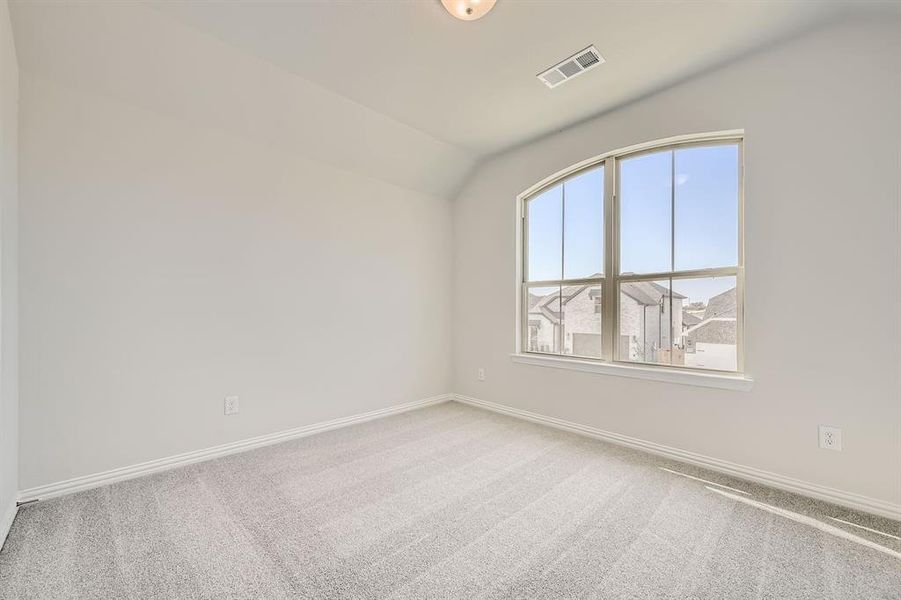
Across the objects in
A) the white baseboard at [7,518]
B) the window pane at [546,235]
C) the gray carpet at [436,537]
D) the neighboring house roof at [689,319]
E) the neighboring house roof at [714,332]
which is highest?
the window pane at [546,235]

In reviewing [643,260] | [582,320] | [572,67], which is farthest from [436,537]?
[572,67]

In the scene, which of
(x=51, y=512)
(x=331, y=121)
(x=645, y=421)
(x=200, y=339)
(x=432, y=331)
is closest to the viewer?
(x=51, y=512)

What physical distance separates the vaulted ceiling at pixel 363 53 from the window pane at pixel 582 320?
147cm

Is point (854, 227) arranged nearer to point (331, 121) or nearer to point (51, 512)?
point (331, 121)

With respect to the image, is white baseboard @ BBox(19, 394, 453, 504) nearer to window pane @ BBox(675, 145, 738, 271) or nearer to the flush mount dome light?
window pane @ BBox(675, 145, 738, 271)

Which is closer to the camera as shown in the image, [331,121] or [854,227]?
[854,227]

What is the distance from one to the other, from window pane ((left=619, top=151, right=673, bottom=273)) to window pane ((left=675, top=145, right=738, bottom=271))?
0.24 ft

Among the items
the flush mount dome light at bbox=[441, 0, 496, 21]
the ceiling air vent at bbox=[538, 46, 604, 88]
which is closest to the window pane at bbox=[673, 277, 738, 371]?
the ceiling air vent at bbox=[538, 46, 604, 88]

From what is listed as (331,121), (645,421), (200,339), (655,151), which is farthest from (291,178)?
(645,421)

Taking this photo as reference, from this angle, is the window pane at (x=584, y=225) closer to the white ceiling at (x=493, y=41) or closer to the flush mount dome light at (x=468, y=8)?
the white ceiling at (x=493, y=41)

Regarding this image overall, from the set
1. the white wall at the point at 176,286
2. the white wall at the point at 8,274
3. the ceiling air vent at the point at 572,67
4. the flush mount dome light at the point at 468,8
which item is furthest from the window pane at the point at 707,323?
the white wall at the point at 8,274

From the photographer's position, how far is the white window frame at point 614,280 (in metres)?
2.31

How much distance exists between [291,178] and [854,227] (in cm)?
366

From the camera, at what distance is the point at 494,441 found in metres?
2.82
